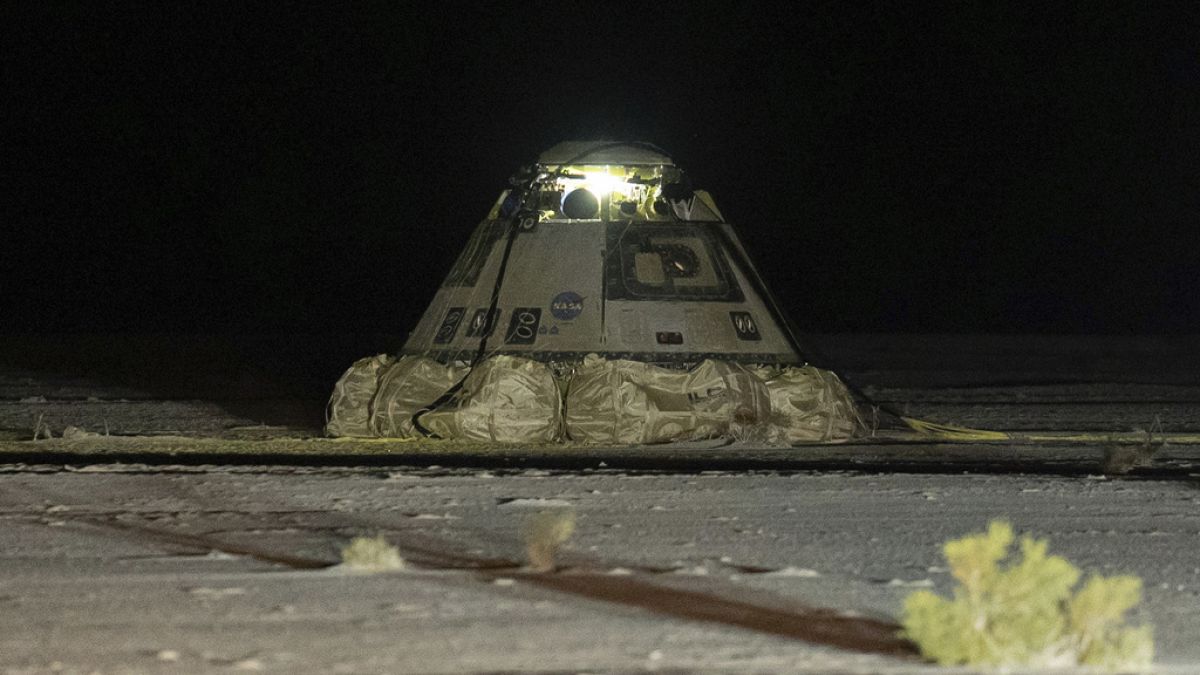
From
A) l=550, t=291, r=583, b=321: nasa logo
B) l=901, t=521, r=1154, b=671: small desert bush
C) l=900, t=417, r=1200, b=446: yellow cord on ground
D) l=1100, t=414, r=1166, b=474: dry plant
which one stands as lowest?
l=901, t=521, r=1154, b=671: small desert bush

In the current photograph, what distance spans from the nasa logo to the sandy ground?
3.24 ft

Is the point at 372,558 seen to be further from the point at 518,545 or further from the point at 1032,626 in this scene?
Answer: the point at 1032,626

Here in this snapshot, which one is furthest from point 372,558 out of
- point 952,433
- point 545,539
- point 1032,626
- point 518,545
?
point 952,433

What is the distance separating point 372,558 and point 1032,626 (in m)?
3.09

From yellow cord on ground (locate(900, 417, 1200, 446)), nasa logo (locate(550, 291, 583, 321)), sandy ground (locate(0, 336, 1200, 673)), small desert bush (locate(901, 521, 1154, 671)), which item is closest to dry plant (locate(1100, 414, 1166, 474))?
sandy ground (locate(0, 336, 1200, 673))

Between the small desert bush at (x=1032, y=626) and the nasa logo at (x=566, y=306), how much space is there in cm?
690

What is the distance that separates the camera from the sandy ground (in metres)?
6.84

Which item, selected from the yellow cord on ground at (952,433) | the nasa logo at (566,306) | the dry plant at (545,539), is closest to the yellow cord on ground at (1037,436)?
the yellow cord on ground at (952,433)

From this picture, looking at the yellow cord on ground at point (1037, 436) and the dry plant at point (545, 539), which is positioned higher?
the yellow cord on ground at point (1037, 436)

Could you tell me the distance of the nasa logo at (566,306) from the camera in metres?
13.4

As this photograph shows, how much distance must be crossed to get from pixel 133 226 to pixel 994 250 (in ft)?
68.7

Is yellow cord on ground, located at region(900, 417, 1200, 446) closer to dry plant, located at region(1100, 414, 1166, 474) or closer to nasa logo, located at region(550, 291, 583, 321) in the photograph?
dry plant, located at region(1100, 414, 1166, 474)

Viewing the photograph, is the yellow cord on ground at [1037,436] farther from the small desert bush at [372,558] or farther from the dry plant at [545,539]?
the small desert bush at [372,558]

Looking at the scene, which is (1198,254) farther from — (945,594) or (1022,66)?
(945,594)
